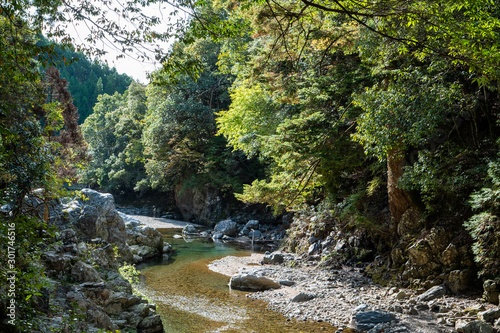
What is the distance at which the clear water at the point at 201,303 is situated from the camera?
7.24 meters

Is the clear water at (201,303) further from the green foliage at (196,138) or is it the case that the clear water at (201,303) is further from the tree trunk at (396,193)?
the green foliage at (196,138)

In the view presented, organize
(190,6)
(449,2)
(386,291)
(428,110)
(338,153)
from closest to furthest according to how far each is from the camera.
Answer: (190,6) → (449,2) → (428,110) → (386,291) → (338,153)

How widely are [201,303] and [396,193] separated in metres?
5.90

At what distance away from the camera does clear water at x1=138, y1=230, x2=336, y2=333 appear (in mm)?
7242

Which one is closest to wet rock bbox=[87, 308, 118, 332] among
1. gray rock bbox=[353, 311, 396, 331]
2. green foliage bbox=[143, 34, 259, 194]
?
gray rock bbox=[353, 311, 396, 331]

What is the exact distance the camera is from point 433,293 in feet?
24.1

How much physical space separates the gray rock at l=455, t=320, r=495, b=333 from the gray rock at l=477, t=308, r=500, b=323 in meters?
0.16

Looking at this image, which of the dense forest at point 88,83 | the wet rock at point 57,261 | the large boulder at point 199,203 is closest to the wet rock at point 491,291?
the wet rock at point 57,261

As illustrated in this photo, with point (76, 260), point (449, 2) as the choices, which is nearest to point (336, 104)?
point (449, 2)

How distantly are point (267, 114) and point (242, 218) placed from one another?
10.2m

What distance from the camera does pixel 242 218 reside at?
79.3ft

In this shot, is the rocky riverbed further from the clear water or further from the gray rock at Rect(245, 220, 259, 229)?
the gray rock at Rect(245, 220, 259, 229)

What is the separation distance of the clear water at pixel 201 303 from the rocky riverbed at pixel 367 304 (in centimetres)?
48

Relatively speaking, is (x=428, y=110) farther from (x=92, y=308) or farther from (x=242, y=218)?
(x=242, y=218)
